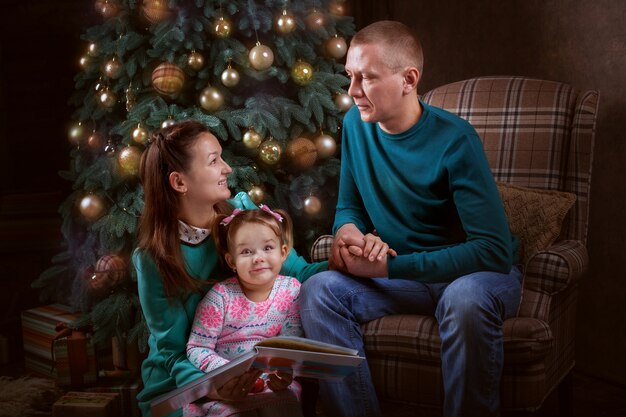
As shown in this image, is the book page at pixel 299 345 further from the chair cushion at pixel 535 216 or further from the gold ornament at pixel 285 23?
the gold ornament at pixel 285 23

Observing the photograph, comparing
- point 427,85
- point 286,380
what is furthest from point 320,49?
point 286,380

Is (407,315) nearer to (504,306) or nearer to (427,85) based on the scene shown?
(504,306)

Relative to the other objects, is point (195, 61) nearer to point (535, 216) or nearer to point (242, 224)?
point (242, 224)

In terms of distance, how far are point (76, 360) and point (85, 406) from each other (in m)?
0.34

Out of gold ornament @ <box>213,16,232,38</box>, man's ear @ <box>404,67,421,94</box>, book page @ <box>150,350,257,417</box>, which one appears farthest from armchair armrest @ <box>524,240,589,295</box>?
gold ornament @ <box>213,16,232,38</box>

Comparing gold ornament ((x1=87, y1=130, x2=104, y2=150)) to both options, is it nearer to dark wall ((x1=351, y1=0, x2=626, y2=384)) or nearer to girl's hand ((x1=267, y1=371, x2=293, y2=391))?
girl's hand ((x1=267, y1=371, x2=293, y2=391))

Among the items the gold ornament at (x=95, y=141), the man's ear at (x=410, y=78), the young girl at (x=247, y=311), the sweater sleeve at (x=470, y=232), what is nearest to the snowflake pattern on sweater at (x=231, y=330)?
the young girl at (x=247, y=311)

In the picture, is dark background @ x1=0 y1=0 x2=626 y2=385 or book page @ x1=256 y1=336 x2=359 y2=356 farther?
dark background @ x1=0 y1=0 x2=626 y2=385

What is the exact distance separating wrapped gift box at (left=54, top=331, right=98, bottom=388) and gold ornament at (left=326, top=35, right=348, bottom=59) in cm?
155

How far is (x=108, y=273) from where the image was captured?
266 centimetres

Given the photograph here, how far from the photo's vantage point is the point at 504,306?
74.5 inches

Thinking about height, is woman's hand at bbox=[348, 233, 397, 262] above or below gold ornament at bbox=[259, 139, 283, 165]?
below

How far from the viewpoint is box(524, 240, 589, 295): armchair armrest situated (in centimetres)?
202

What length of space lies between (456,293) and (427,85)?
193 cm
